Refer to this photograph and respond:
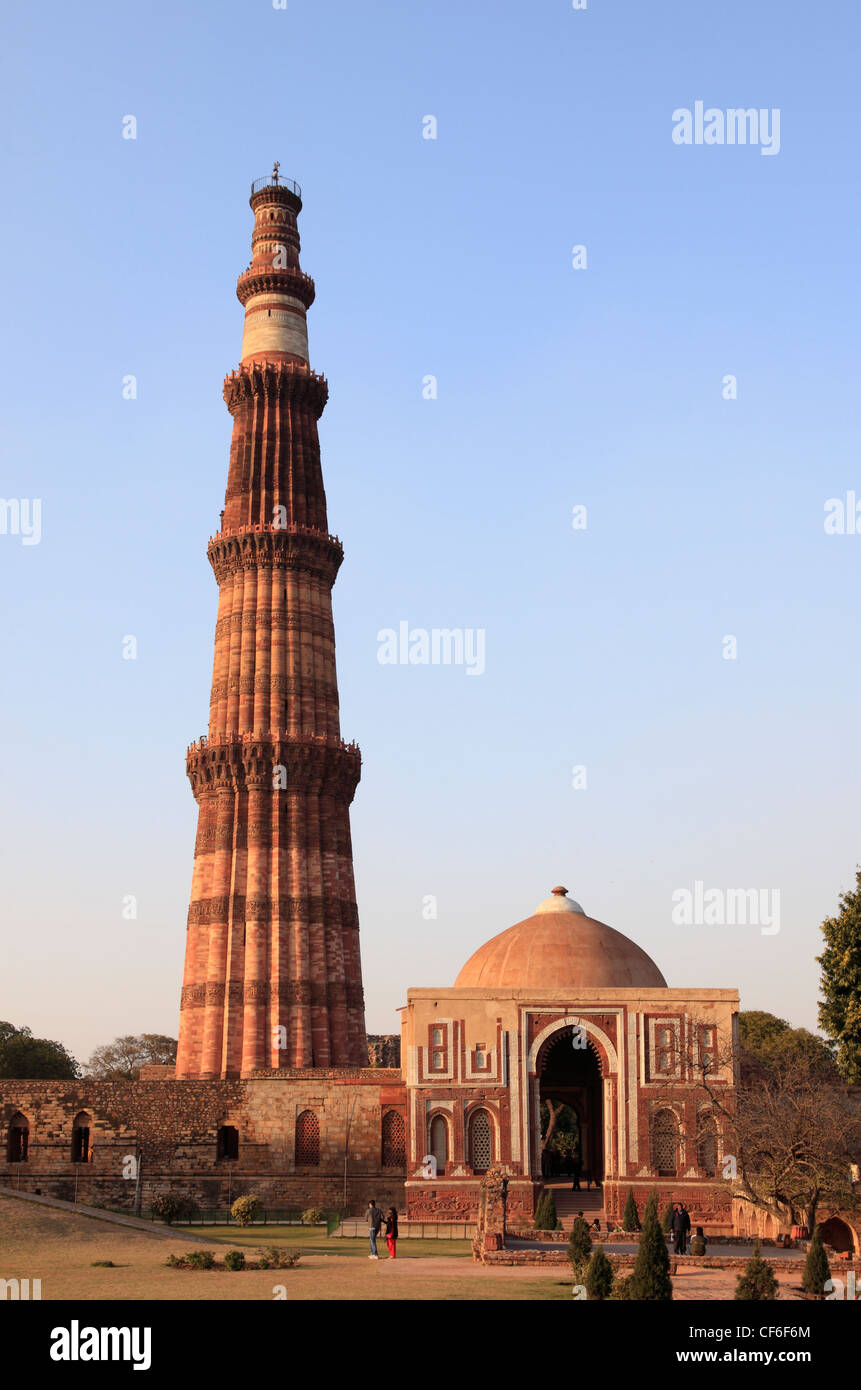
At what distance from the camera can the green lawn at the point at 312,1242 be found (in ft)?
107

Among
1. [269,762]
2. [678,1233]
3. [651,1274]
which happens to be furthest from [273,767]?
[651,1274]

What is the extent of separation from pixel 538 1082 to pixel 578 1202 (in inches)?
170

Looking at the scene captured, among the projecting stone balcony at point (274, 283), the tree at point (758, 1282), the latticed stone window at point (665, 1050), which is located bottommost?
the tree at point (758, 1282)

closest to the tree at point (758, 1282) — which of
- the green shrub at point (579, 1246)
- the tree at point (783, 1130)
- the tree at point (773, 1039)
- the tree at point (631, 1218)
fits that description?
the green shrub at point (579, 1246)

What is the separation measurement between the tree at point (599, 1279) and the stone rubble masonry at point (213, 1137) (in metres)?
23.8

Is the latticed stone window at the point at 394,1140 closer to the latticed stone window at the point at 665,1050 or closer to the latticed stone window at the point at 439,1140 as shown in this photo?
the latticed stone window at the point at 439,1140

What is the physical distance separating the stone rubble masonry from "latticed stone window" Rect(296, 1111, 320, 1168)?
0.22 metres

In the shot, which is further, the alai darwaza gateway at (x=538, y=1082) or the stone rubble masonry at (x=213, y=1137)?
the stone rubble masonry at (x=213, y=1137)

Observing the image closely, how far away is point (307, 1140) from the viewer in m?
47.2

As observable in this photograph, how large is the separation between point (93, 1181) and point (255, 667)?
19526mm

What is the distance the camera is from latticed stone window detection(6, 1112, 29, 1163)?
48219mm

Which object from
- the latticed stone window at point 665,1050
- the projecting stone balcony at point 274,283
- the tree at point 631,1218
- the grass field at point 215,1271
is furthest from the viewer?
the projecting stone balcony at point 274,283
